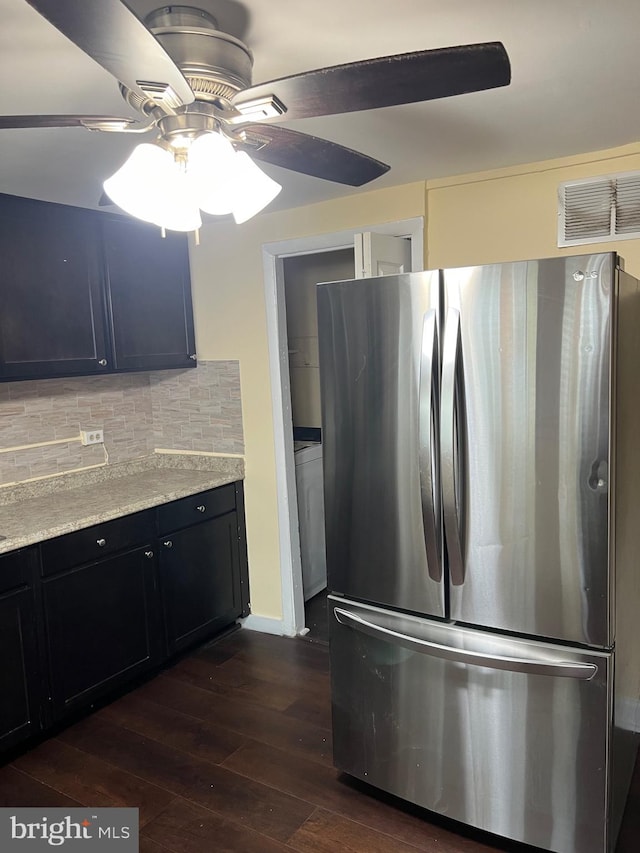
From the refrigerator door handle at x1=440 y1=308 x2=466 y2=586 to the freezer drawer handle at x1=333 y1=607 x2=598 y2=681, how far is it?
31 centimetres

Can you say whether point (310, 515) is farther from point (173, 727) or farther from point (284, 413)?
point (173, 727)

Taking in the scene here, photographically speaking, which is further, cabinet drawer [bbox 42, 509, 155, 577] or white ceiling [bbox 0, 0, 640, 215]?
cabinet drawer [bbox 42, 509, 155, 577]

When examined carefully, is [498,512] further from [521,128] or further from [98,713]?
[98,713]

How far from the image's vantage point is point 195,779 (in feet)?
7.50

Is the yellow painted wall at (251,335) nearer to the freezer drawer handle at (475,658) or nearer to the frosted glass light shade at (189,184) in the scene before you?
the freezer drawer handle at (475,658)

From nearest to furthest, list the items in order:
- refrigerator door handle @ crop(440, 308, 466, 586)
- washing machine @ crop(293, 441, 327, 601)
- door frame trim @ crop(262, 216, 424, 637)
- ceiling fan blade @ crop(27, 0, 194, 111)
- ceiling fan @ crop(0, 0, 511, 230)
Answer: ceiling fan blade @ crop(27, 0, 194, 111), ceiling fan @ crop(0, 0, 511, 230), refrigerator door handle @ crop(440, 308, 466, 586), door frame trim @ crop(262, 216, 424, 637), washing machine @ crop(293, 441, 327, 601)

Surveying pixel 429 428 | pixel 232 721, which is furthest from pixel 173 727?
pixel 429 428

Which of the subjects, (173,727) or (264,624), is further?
(264,624)

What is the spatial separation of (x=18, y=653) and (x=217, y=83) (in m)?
2.09

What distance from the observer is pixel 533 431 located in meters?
1.72

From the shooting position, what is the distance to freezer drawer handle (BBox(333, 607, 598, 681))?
1.71m

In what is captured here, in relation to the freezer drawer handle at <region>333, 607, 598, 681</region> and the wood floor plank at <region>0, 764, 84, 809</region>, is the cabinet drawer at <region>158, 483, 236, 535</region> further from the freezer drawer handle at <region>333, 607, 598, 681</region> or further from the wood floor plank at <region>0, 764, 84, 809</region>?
the freezer drawer handle at <region>333, 607, 598, 681</region>

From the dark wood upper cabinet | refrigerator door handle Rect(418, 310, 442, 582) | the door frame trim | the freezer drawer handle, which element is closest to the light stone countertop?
the door frame trim

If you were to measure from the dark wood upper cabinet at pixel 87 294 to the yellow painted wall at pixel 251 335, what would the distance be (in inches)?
4.8
